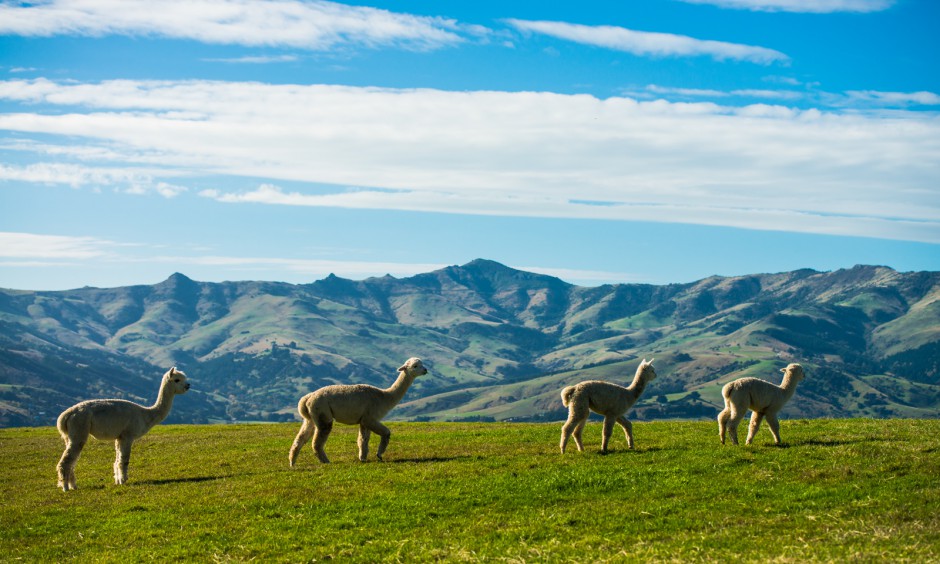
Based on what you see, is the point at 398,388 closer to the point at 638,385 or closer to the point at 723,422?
the point at 638,385

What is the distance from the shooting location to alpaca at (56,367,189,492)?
2833cm

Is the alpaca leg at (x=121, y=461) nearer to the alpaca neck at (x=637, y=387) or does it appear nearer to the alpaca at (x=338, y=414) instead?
the alpaca at (x=338, y=414)

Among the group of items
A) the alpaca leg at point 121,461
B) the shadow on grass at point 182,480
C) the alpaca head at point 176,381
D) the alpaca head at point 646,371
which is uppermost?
the alpaca head at point 646,371

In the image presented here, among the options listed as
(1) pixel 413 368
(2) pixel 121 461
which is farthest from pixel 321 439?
(2) pixel 121 461

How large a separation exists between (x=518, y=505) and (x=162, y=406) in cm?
1604

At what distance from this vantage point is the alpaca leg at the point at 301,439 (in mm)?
30781

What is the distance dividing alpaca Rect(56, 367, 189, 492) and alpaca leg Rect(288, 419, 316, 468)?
5232 millimetres

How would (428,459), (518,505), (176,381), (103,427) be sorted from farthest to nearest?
(176,381) < (428,459) < (103,427) < (518,505)

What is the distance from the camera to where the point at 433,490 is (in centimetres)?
2475

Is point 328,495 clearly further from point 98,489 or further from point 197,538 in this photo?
point 98,489

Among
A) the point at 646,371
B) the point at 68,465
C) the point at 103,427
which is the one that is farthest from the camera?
the point at 646,371

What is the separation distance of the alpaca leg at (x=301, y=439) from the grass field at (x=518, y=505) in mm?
745

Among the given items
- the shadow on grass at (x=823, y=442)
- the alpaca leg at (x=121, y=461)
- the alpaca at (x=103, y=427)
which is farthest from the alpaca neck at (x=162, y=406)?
the shadow on grass at (x=823, y=442)

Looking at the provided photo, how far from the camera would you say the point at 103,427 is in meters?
29.2
